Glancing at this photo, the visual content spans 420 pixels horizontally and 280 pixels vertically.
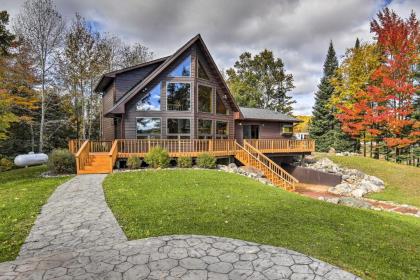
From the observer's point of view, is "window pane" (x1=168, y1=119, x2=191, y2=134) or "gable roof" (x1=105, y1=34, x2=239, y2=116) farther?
"window pane" (x1=168, y1=119, x2=191, y2=134)

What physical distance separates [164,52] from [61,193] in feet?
91.3

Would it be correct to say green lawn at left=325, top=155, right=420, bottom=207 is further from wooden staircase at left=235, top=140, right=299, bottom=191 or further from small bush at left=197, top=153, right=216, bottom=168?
small bush at left=197, top=153, right=216, bottom=168

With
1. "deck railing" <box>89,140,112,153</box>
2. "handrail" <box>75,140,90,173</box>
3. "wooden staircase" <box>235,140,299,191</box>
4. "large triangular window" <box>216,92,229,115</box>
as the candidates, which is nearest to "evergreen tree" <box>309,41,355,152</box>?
"large triangular window" <box>216,92,229,115</box>

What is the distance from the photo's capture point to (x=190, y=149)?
15203 millimetres

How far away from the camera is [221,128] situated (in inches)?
715

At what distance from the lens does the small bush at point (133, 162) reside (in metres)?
13.6

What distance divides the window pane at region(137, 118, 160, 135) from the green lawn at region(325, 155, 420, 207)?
1233 cm

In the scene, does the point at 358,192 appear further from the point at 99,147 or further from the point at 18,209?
the point at 99,147

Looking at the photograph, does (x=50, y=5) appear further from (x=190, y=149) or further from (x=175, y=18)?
(x=190, y=149)

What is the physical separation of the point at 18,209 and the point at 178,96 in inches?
421

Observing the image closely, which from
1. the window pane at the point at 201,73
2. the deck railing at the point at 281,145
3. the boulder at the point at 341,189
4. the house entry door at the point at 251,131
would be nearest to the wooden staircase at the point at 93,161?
the window pane at the point at 201,73

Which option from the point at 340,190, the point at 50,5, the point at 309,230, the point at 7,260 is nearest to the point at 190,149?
the point at 340,190

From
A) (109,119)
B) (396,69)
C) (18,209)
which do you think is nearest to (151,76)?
(109,119)

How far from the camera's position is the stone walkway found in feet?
12.0
